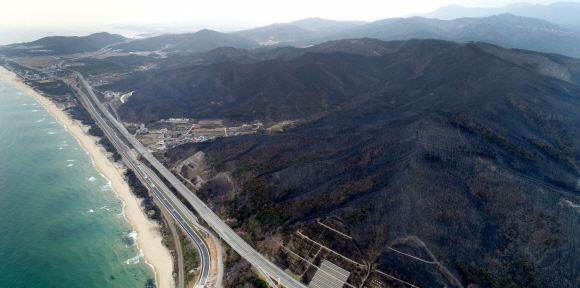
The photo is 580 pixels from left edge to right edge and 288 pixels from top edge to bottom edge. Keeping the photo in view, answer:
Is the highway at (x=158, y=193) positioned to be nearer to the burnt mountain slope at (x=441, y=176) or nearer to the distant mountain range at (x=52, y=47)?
the burnt mountain slope at (x=441, y=176)

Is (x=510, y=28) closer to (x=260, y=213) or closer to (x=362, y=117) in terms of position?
(x=362, y=117)

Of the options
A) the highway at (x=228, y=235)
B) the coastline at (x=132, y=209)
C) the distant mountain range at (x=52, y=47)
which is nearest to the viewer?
the highway at (x=228, y=235)

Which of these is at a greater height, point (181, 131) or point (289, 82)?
point (289, 82)

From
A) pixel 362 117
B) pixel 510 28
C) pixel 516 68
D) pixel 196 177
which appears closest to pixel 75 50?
pixel 196 177

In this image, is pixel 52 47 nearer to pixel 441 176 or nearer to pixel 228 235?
pixel 228 235

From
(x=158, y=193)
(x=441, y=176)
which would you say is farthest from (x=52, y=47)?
(x=441, y=176)

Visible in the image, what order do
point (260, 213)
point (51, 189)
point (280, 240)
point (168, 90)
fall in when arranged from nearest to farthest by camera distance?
point (280, 240), point (260, 213), point (51, 189), point (168, 90)

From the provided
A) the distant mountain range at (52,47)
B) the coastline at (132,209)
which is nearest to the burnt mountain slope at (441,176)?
the coastline at (132,209)
